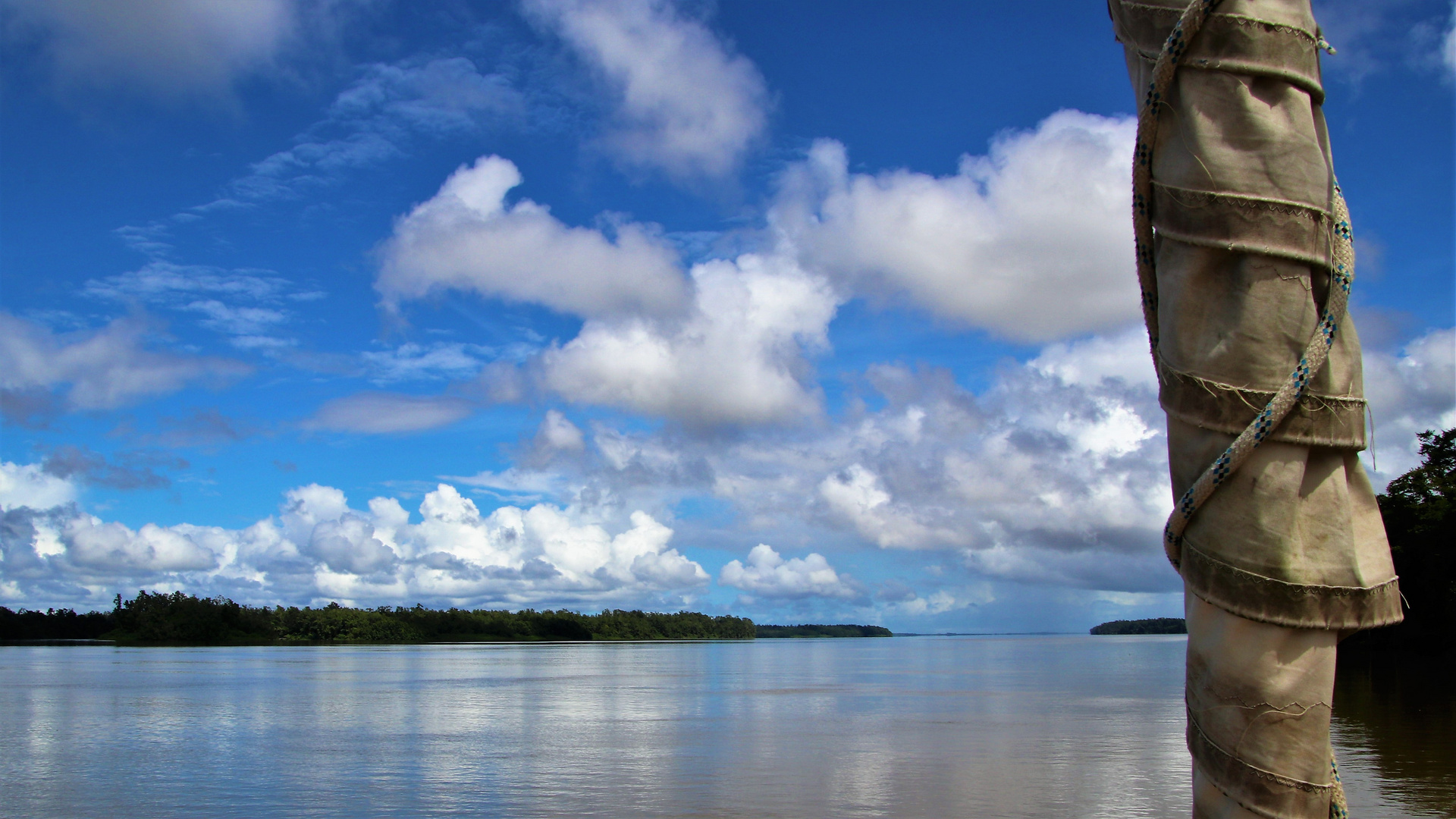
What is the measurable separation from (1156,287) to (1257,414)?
1.97 ft

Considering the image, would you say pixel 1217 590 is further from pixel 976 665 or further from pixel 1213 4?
pixel 976 665

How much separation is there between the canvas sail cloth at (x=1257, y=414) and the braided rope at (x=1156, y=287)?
36 millimetres

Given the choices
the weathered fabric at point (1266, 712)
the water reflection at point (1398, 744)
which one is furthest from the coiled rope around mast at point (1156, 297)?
the water reflection at point (1398, 744)

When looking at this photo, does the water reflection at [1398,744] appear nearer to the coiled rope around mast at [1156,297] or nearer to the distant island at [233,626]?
the coiled rope around mast at [1156,297]

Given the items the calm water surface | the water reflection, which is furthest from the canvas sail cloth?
the water reflection

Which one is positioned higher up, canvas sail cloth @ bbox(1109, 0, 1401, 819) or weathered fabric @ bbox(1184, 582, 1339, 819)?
canvas sail cloth @ bbox(1109, 0, 1401, 819)

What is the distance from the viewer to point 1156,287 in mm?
3295

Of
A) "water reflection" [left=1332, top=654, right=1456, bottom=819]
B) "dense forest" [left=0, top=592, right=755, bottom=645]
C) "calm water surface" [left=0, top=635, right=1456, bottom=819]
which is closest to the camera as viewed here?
"water reflection" [left=1332, top=654, right=1456, bottom=819]

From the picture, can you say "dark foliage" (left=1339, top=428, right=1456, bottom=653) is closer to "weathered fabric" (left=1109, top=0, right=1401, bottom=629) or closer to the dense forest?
"weathered fabric" (left=1109, top=0, right=1401, bottom=629)

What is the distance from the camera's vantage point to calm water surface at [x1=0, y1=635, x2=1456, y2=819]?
17.0 meters

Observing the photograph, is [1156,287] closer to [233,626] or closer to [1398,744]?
[1398,744]

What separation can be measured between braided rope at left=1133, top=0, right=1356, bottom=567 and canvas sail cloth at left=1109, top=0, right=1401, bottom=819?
1.4 inches

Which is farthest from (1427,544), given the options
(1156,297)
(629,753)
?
(1156,297)

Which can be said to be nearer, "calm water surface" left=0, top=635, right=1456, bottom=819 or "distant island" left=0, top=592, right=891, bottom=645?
"calm water surface" left=0, top=635, right=1456, bottom=819
